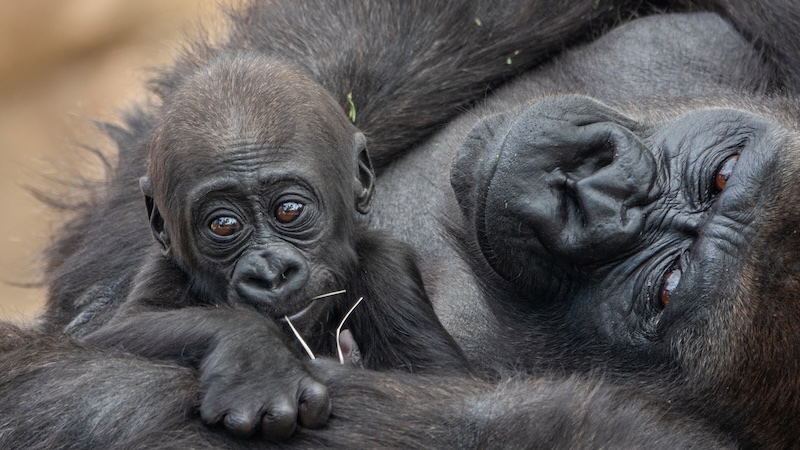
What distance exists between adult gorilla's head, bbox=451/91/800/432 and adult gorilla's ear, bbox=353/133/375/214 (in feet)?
0.93

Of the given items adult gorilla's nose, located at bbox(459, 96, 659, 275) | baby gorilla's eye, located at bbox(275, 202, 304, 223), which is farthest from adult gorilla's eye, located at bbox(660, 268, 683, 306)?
baby gorilla's eye, located at bbox(275, 202, 304, 223)

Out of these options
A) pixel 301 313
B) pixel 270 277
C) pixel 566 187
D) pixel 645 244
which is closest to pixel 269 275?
pixel 270 277

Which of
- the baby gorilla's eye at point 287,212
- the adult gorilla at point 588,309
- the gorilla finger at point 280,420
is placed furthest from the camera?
the baby gorilla's eye at point 287,212

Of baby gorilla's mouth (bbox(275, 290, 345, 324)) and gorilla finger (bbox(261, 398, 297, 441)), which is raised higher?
baby gorilla's mouth (bbox(275, 290, 345, 324))

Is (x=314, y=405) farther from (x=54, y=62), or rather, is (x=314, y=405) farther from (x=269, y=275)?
(x=54, y=62)

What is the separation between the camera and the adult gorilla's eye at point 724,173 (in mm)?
2506

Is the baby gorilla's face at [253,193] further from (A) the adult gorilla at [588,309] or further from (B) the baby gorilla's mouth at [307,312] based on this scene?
(A) the adult gorilla at [588,309]

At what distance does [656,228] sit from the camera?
2.53 meters

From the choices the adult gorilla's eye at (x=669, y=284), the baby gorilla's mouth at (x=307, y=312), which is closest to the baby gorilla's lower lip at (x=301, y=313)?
the baby gorilla's mouth at (x=307, y=312)

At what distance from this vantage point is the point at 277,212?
2.59 metres

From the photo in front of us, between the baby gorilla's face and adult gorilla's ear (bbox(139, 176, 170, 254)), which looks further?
adult gorilla's ear (bbox(139, 176, 170, 254))

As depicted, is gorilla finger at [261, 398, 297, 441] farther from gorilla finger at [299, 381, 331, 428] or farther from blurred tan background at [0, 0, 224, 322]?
blurred tan background at [0, 0, 224, 322]

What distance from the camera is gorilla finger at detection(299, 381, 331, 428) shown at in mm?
2123

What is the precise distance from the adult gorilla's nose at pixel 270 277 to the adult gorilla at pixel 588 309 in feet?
0.90
